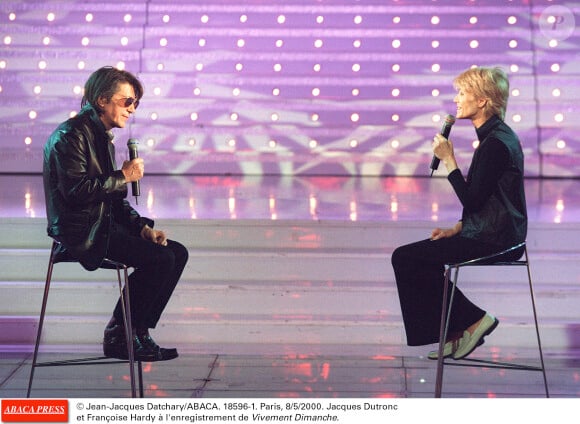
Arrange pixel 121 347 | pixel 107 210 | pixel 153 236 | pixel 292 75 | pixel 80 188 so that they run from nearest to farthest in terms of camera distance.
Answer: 1. pixel 80 188
2. pixel 107 210
3. pixel 121 347
4. pixel 153 236
5. pixel 292 75

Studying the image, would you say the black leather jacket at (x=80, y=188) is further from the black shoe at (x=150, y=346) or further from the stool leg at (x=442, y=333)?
the stool leg at (x=442, y=333)

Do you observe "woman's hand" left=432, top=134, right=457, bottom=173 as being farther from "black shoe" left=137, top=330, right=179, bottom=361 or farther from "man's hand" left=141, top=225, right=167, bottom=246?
"black shoe" left=137, top=330, right=179, bottom=361

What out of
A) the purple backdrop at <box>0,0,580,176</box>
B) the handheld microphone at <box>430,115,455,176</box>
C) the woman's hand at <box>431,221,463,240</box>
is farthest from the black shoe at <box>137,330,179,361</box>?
the purple backdrop at <box>0,0,580,176</box>

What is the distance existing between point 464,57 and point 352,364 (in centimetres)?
425

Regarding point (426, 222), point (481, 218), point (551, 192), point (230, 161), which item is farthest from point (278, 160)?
point (481, 218)

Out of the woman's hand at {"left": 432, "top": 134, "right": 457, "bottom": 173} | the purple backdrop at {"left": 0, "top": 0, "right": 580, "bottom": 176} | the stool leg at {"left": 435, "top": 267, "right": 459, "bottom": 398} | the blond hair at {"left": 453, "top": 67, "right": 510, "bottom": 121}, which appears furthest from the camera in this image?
the purple backdrop at {"left": 0, "top": 0, "right": 580, "bottom": 176}

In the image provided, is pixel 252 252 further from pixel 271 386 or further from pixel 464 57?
pixel 464 57

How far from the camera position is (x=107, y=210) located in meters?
3.26

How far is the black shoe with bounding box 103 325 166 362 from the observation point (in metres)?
3.39

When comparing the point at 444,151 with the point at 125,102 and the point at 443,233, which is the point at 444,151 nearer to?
the point at 443,233

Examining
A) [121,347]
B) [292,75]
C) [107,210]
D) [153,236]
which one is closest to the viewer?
[107,210]

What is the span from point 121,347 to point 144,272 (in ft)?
0.86

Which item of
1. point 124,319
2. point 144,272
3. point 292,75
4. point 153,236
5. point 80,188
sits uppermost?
point 292,75

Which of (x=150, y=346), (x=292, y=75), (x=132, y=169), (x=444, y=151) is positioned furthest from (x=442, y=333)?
(x=292, y=75)
